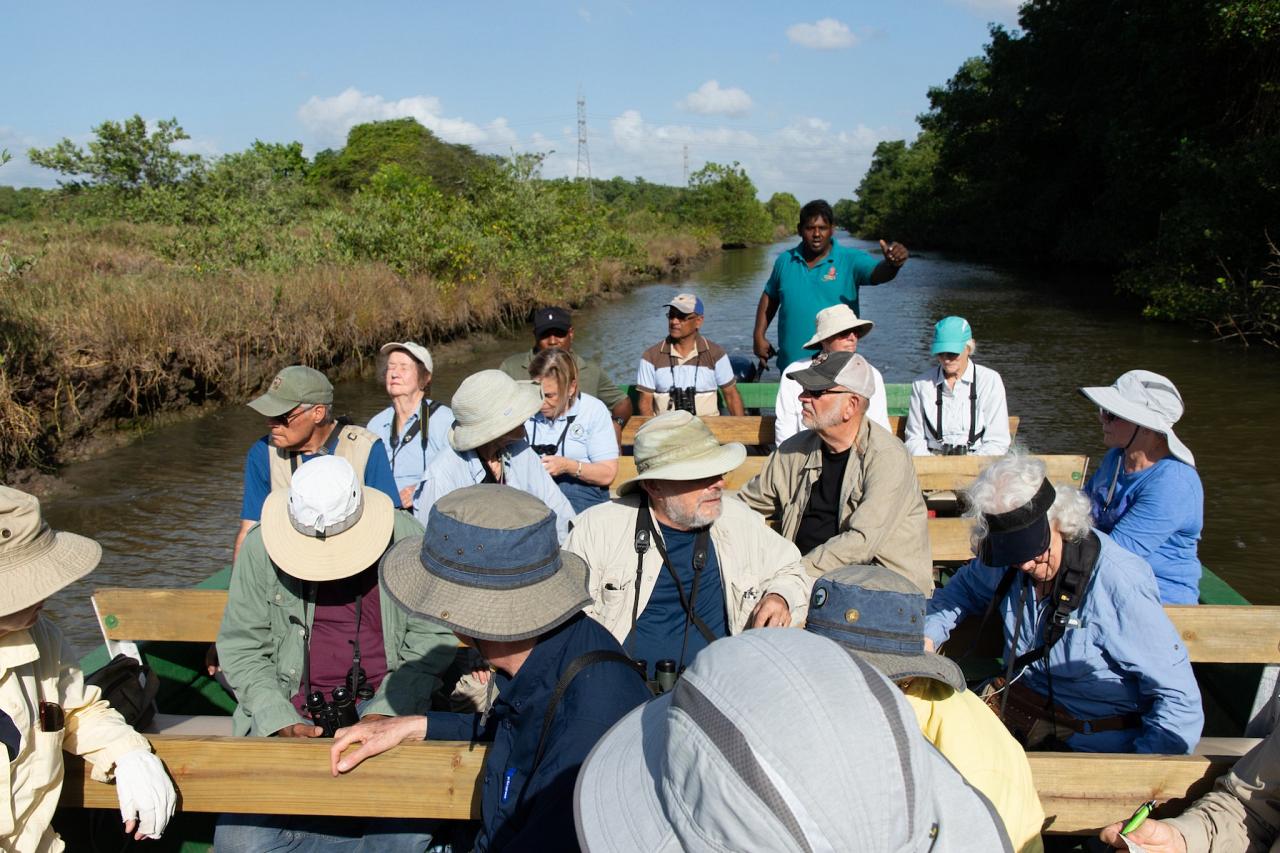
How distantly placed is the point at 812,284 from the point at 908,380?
8783mm

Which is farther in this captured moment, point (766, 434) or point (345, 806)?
point (766, 434)

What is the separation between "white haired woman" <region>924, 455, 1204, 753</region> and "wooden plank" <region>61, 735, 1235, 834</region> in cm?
32

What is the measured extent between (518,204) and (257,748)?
20.9 meters

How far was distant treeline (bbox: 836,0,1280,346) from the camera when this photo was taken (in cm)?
1606

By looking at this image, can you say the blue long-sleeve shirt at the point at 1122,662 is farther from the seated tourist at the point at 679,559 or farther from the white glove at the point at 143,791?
the white glove at the point at 143,791

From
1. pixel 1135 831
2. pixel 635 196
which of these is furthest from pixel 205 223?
pixel 635 196

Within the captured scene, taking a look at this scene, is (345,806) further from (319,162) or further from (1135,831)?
(319,162)

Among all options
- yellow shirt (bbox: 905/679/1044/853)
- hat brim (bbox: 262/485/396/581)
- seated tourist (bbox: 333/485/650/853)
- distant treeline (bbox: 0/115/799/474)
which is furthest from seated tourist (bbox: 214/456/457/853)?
distant treeline (bbox: 0/115/799/474)

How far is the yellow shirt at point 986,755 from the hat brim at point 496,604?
2.46 ft

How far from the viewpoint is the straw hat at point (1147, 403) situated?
3.41 meters

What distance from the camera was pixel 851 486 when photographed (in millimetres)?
3525

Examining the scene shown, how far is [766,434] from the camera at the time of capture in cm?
610

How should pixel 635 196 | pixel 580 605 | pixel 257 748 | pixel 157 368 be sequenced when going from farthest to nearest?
pixel 635 196 → pixel 157 368 → pixel 257 748 → pixel 580 605

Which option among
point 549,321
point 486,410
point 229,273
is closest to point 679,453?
point 486,410
